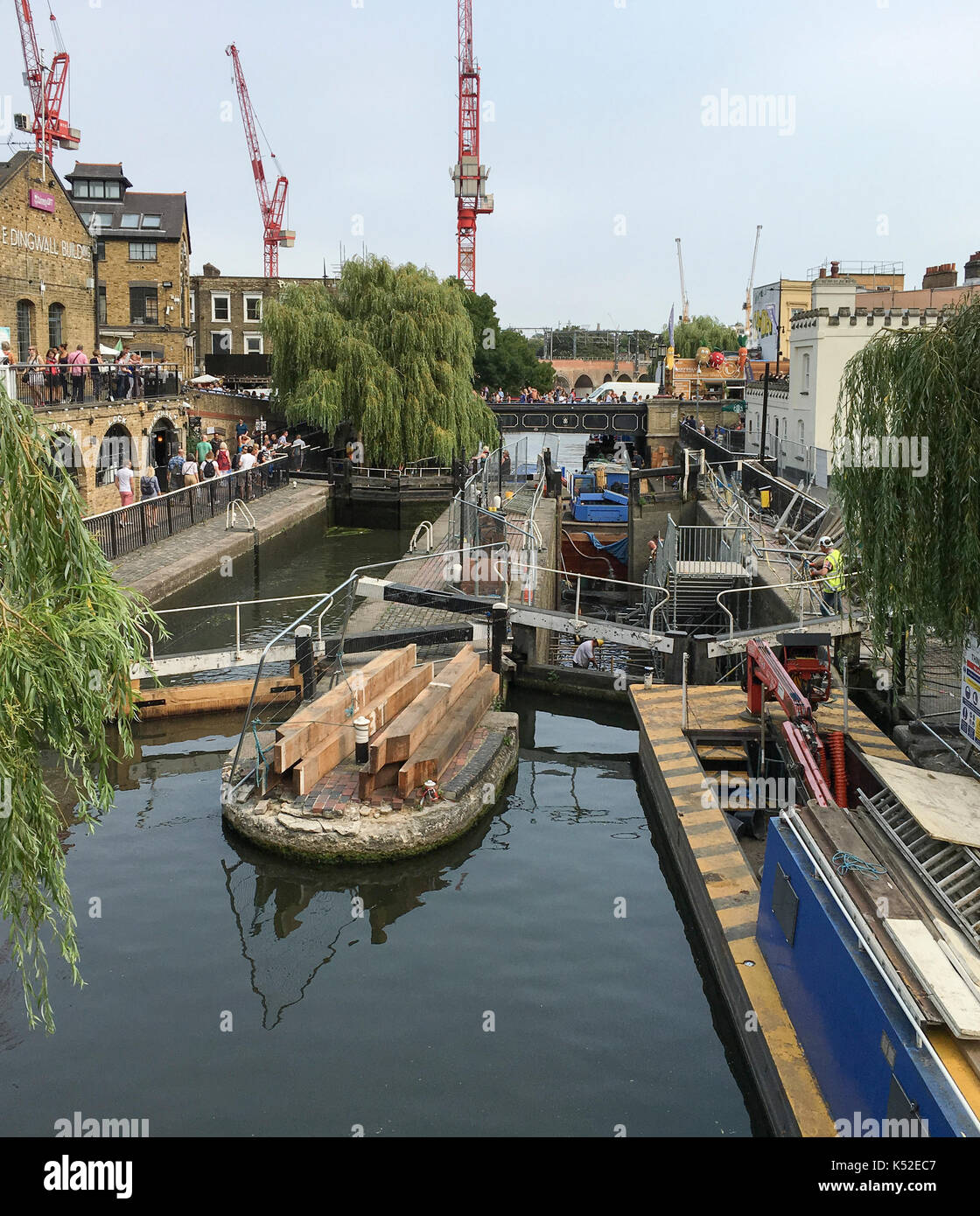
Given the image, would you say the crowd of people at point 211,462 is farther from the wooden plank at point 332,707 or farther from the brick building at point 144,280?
the wooden plank at point 332,707

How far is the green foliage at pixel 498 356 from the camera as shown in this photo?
76812 mm

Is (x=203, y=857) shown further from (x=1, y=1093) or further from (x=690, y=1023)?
(x=690, y=1023)

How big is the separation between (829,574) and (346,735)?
1011 centimetres

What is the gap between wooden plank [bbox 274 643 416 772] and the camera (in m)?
12.3

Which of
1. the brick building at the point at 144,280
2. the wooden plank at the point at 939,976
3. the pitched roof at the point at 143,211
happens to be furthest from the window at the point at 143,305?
the wooden plank at the point at 939,976

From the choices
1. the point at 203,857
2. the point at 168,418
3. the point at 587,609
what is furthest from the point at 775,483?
the point at 203,857

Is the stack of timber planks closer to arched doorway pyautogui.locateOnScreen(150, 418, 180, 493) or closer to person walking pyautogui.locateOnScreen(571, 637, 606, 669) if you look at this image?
person walking pyautogui.locateOnScreen(571, 637, 606, 669)

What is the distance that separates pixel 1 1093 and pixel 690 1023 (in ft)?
18.9

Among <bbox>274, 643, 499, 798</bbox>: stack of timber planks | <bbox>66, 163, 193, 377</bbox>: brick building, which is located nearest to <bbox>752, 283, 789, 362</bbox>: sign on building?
<bbox>66, 163, 193, 377</bbox>: brick building

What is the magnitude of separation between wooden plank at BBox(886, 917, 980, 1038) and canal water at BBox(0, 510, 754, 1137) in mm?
2341

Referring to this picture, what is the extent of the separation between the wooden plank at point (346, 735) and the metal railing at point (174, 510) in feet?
22.6

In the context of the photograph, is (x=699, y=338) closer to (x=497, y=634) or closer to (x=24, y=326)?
(x=24, y=326)

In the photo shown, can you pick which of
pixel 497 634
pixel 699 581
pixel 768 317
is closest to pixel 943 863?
pixel 497 634

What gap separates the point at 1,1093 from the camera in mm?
8305
